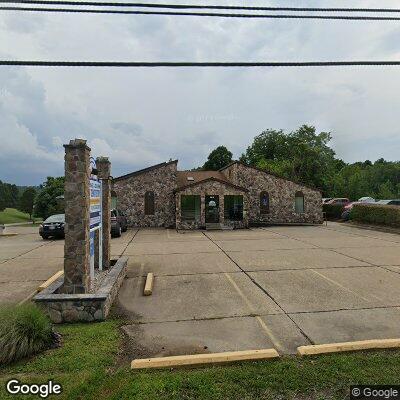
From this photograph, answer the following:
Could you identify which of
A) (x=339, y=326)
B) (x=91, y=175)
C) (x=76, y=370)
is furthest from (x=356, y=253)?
(x=76, y=370)

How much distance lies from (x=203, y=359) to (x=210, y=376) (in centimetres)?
40

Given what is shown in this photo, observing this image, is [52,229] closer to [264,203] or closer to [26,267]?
[26,267]

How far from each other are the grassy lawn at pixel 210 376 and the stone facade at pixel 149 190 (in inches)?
915

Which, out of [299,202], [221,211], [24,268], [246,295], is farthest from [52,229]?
[299,202]

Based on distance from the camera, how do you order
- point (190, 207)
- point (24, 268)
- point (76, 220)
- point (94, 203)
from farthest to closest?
point (190, 207), point (24, 268), point (94, 203), point (76, 220)

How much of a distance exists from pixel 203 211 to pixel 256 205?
572 cm

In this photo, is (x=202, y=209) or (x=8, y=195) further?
(x=8, y=195)

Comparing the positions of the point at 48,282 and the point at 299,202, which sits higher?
the point at 299,202

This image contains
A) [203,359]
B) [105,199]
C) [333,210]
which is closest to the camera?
[203,359]

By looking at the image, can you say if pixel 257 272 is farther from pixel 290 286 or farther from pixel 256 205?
pixel 256 205

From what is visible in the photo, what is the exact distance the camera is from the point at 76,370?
4676 millimetres

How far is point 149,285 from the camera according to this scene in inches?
350

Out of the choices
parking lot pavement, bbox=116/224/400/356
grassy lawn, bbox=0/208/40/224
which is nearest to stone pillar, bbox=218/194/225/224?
parking lot pavement, bbox=116/224/400/356

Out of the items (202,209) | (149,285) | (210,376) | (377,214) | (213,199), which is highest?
(213,199)
